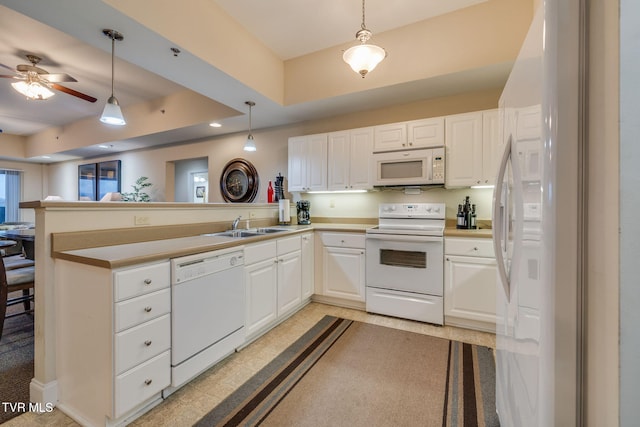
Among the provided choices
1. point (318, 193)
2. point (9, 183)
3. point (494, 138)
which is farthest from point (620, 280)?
point (9, 183)

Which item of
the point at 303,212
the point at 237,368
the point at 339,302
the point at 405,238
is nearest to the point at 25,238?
the point at 237,368

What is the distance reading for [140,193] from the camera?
5547 mm

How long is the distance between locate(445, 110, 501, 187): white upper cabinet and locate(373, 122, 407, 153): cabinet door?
17.9 inches

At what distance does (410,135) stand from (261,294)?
2315 millimetres

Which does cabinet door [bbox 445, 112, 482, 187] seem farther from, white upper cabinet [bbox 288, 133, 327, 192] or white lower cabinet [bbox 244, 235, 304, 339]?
white lower cabinet [bbox 244, 235, 304, 339]

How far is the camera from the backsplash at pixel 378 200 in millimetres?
3020

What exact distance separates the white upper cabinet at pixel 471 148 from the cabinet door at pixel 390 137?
454mm

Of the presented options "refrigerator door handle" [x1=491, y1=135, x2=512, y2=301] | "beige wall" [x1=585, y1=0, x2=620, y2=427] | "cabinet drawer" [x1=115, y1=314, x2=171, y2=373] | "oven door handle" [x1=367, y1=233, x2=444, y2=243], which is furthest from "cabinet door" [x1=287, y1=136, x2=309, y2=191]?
"beige wall" [x1=585, y1=0, x2=620, y2=427]

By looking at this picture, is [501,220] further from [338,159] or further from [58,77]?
[58,77]

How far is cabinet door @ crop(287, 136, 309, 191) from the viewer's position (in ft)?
12.1

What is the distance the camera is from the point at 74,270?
1557 mm

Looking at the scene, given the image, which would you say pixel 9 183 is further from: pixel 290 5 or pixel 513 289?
pixel 513 289

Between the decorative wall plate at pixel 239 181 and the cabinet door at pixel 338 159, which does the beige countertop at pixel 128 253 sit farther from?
the decorative wall plate at pixel 239 181

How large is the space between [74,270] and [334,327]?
210 centimetres
